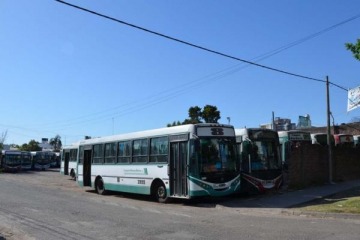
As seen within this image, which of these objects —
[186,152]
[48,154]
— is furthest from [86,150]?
[48,154]

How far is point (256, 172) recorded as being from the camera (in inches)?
728

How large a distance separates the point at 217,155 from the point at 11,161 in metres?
43.6

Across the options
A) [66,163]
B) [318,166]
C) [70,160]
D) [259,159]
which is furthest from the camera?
[66,163]

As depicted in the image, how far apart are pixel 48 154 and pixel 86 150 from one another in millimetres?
40000

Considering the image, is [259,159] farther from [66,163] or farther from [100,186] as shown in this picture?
[66,163]

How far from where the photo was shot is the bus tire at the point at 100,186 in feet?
77.6

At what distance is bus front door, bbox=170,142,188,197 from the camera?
1700 centimetres

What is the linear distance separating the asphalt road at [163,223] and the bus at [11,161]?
3951 cm

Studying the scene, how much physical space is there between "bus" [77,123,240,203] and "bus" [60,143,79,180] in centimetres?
1706

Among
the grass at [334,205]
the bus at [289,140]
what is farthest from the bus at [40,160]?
the grass at [334,205]

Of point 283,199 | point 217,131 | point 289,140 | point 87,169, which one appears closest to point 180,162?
point 217,131

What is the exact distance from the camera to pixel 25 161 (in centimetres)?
5662

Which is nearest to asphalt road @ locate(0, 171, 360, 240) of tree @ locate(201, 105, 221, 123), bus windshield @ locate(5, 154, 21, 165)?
bus windshield @ locate(5, 154, 21, 165)

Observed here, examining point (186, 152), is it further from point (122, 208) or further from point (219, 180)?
point (122, 208)
